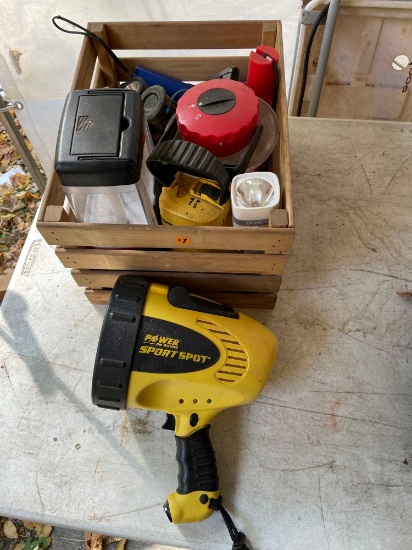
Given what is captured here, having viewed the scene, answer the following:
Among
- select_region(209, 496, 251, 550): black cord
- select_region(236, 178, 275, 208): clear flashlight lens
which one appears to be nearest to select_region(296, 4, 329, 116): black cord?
select_region(236, 178, 275, 208): clear flashlight lens

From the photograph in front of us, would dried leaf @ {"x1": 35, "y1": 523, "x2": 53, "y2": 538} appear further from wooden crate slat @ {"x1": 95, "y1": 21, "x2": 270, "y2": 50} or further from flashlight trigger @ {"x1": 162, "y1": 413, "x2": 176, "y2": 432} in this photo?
wooden crate slat @ {"x1": 95, "y1": 21, "x2": 270, "y2": 50}

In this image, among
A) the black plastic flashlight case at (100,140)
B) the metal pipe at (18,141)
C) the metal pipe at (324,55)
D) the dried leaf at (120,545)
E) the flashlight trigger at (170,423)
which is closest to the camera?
the black plastic flashlight case at (100,140)

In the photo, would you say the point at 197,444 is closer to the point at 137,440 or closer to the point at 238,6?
the point at 137,440

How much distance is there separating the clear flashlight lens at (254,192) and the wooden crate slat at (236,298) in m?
0.15

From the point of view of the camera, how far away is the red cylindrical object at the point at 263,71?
0.57m

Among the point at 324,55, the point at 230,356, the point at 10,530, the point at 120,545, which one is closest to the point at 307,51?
the point at 324,55

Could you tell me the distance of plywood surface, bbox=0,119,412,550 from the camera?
49cm

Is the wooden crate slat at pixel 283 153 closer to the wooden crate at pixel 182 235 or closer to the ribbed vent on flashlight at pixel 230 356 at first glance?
the wooden crate at pixel 182 235

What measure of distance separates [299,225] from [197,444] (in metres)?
0.37

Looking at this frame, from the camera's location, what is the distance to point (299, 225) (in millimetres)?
687

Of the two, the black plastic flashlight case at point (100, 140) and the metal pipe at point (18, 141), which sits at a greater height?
the black plastic flashlight case at point (100, 140)

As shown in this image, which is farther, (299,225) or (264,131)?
(299,225)

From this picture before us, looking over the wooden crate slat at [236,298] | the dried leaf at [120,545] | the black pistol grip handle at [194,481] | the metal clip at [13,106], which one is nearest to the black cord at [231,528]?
the black pistol grip handle at [194,481]

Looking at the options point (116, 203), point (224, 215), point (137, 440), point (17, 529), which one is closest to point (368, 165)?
point (224, 215)
